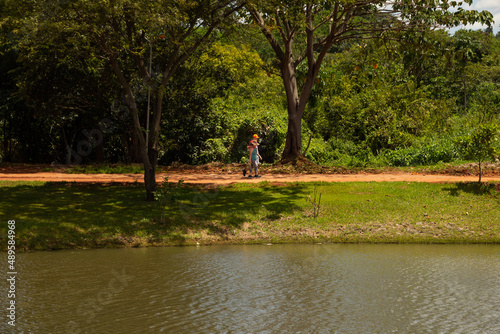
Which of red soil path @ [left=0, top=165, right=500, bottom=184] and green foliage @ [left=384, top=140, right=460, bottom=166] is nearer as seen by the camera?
red soil path @ [left=0, top=165, right=500, bottom=184]

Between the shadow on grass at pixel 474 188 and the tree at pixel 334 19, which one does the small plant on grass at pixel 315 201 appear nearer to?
the shadow on grass at pixel 474 188

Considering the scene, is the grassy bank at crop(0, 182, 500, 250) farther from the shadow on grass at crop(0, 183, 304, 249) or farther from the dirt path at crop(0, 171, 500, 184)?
the dirt path at crop(0, 171, 500, 184)

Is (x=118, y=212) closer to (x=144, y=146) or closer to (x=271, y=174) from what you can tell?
(x=144, y=146)

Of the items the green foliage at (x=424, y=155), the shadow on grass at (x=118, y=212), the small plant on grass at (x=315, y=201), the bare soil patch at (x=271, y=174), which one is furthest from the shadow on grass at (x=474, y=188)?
the green foliage at (x=424, y=155)

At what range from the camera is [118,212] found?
15672 mm

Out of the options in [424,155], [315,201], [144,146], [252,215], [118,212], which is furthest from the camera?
[424,155]

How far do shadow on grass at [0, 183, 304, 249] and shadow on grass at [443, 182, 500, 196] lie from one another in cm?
472

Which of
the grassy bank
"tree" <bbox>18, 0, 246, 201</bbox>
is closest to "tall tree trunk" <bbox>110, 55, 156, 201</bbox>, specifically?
"tree" <bbox>18, 0, 246, 201</bbox>

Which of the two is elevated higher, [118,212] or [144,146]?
[144,146]

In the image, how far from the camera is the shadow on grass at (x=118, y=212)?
548 inches

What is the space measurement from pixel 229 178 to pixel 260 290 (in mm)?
11529

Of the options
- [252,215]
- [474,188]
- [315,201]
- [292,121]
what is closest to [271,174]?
[292,121]

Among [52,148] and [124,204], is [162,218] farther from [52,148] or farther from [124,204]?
[52,148]

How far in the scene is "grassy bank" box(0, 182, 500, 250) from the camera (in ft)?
46.8
